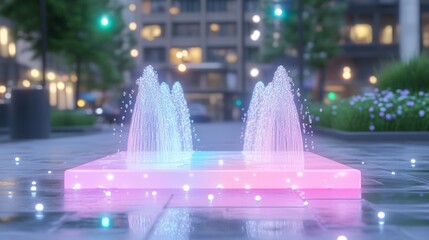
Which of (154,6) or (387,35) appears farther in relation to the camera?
(154,6)

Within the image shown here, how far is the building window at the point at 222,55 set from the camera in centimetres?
8925

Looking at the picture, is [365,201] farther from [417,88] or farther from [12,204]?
[417,88]

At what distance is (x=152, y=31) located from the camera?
3556 inches

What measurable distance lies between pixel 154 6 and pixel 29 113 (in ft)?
206

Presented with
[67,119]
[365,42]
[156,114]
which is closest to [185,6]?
[365,42]

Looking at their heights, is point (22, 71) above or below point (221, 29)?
below

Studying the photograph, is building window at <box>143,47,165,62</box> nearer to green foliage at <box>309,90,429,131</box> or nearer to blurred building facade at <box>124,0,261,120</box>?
blurred building facade at <box>124,0,261,120</box>

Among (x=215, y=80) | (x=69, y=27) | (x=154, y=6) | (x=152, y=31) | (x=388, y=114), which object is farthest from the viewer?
(x=152, y=31)

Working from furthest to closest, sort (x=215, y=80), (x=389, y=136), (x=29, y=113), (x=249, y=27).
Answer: (x=215, y=80) → (x=249, y=27) → (x=29, y=113) → (x=389, y=136)

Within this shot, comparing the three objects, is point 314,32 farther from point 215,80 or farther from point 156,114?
point 215,80

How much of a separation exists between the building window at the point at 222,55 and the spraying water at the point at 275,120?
6935 centimetres

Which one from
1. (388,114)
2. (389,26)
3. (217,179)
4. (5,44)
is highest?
(389,26)

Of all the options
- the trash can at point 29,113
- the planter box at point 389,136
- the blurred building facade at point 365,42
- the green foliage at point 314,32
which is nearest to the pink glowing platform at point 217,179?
the planter box at point 389,136

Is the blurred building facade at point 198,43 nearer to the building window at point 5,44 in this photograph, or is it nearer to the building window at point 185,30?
the building window at point 185,30
